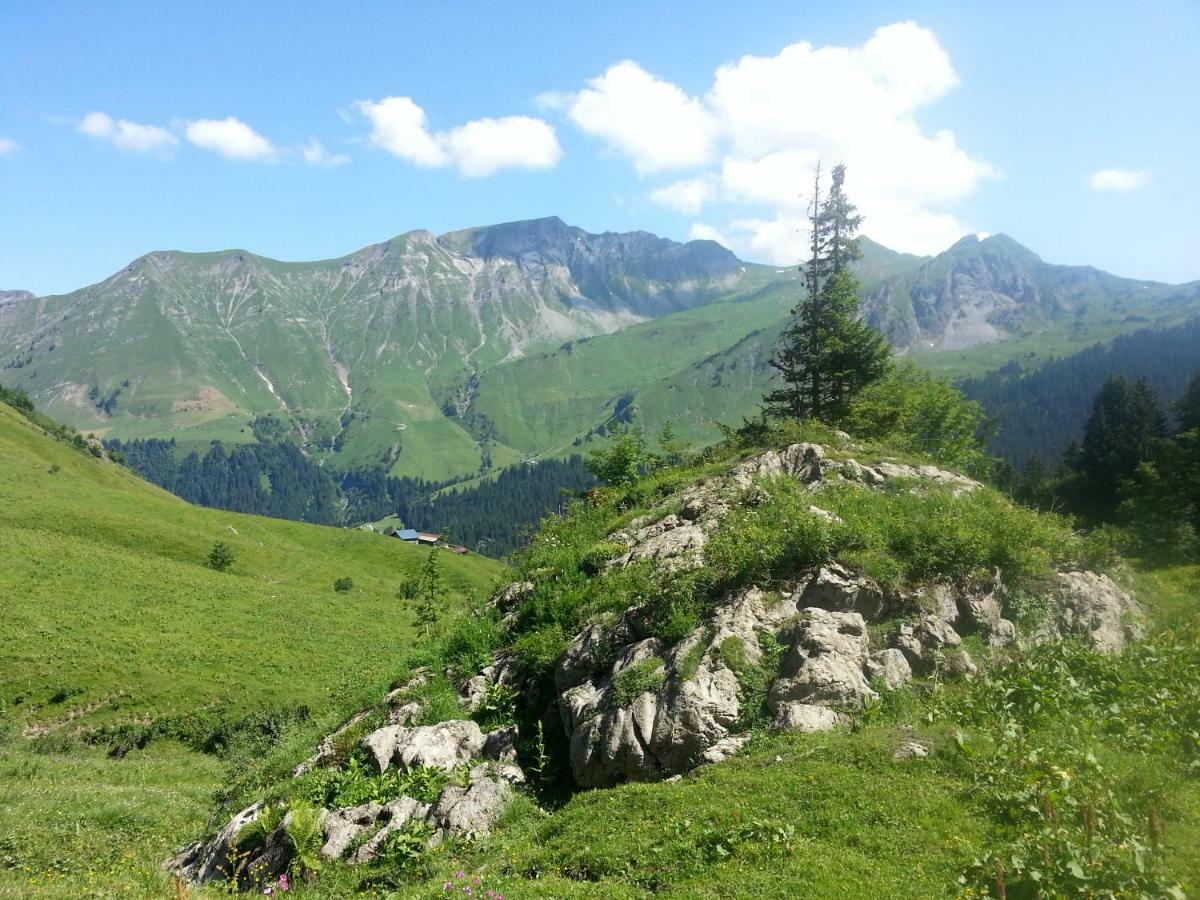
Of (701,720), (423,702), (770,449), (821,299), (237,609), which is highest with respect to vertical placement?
(821,299)

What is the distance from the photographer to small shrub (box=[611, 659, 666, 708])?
46.8 feet

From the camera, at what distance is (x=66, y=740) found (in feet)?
108

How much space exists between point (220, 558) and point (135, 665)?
3203 centimetres

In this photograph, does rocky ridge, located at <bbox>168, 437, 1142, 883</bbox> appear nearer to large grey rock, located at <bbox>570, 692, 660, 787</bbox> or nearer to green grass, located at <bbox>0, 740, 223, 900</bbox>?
large grey rock, located at <bbox>570, 692, 660, 787</bbox>

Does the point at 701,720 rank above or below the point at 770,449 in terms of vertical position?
below

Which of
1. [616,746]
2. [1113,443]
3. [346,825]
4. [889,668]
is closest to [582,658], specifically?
[616,746]

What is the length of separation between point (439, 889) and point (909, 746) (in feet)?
28.0

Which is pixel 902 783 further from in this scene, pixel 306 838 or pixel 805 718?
pixel 306 838

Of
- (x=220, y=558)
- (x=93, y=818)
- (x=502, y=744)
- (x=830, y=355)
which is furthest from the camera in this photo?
(x=220, y=558)

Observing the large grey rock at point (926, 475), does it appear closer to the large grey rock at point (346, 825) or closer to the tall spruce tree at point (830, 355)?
the tall spruce tree at point (830, 355)

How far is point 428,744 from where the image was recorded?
15.8 metres

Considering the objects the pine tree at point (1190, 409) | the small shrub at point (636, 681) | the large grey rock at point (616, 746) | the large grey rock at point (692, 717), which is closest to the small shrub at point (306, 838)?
the large grey rock at point (616, 746)

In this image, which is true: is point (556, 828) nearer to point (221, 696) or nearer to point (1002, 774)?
point (1002, 774)

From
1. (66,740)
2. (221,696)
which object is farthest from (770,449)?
(66,740)
